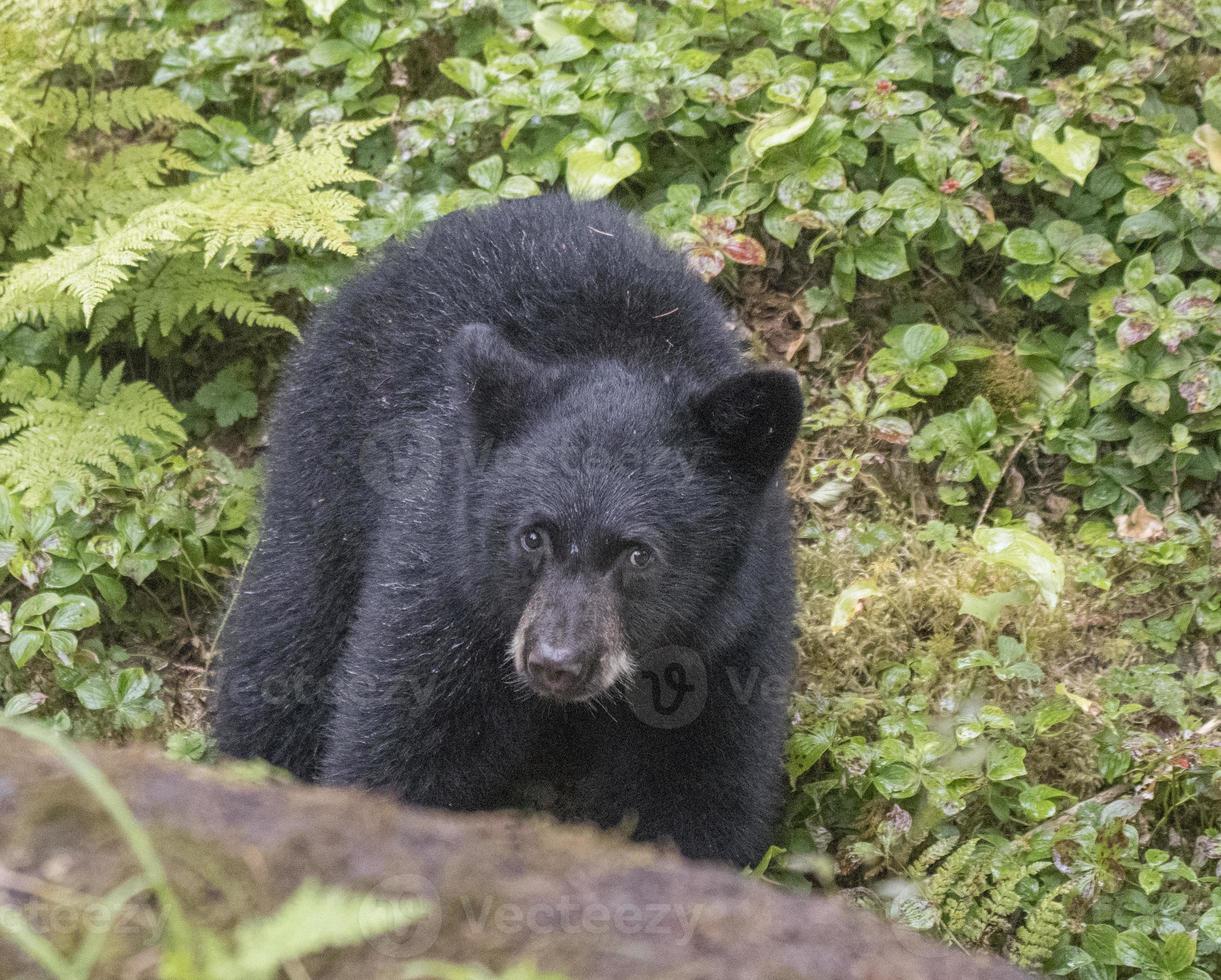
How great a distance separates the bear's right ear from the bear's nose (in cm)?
86

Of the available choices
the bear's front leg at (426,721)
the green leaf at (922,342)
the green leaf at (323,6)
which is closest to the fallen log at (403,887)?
the bear's front leg at (426,721)

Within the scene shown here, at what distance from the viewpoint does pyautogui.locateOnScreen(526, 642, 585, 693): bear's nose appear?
14.0 ft

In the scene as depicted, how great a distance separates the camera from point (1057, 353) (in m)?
6.93

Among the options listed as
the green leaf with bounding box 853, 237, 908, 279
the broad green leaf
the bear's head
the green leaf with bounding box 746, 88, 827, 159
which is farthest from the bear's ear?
the green leaf with bounding box 746, 88, 827, 159

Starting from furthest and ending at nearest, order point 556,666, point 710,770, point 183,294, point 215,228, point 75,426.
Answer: point 183,294, point 75,426, point 215,228, point 710,770, point 556,666

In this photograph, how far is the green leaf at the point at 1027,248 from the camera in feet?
22.3

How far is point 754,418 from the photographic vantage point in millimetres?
4594

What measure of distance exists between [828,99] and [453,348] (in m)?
3.18

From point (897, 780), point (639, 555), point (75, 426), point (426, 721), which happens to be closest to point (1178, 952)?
point (897, 780)

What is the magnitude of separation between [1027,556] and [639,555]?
204cm

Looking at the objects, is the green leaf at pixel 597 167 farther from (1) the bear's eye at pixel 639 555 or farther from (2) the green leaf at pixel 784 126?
(1) the bear's eye at pixel 639 555

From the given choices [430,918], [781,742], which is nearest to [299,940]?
[430,918]

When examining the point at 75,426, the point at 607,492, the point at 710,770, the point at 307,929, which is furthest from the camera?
the point at 75,426

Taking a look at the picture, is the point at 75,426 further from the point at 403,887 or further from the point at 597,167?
the point at 403,887
